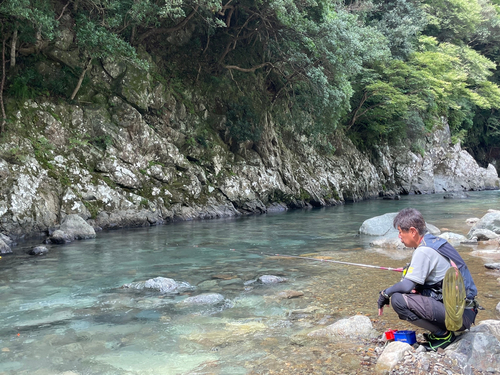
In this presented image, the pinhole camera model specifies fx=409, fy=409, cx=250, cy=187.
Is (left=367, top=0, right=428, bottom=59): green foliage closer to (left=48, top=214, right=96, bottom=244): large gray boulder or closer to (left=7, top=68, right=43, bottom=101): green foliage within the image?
(left=7, top=68, right=43, bottom=101): green foliage

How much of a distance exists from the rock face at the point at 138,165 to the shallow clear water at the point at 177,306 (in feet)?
9.08

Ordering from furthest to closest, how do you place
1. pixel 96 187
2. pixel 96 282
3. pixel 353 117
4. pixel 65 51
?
1. pixel 353 117
2. pixel 65 51
3. pixel 96 187
4. pixel 96 282

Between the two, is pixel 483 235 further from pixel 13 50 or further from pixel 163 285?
pixel 13 50

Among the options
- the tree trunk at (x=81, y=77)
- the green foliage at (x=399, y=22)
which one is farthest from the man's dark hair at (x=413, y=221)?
the green foliage at (x=399, y=22)

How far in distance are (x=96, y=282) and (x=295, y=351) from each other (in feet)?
13.5

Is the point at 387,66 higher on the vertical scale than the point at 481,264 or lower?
higher

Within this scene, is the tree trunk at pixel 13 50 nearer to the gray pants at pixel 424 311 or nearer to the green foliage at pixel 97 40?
the green foliage at pixel 97 40

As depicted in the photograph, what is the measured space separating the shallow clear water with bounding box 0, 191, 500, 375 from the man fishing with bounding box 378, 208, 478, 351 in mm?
961

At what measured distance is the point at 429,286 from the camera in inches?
131

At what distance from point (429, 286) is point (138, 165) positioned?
13152 mm

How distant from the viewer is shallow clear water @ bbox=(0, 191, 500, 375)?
3727 millimetres

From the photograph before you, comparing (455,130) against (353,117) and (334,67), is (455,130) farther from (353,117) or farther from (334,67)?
(334,67)

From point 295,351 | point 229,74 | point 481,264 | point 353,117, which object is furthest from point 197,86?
point 295,351

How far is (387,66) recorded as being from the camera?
26203 mm
